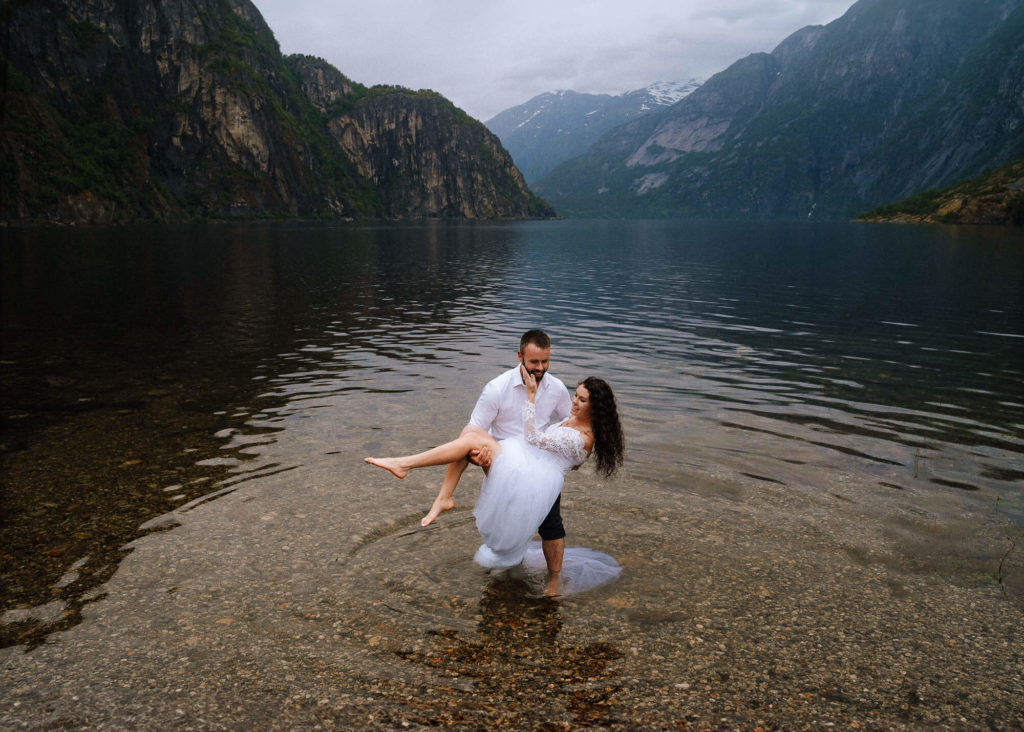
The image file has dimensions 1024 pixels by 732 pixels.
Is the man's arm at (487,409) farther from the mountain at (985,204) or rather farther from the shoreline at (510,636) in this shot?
the mountain at (985,204)

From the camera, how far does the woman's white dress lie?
25.7 ft

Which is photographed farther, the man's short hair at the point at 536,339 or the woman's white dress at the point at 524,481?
the woman's white dress at the point at 524,481

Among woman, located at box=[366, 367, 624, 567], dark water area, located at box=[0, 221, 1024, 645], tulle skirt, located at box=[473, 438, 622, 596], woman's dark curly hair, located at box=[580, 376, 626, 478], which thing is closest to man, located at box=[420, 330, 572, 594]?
woman, located at box=[366, 367, 624, 567]

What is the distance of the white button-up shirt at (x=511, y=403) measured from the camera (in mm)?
8133

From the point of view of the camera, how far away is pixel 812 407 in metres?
17.7

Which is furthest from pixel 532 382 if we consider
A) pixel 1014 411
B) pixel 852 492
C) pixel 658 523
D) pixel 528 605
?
pixel 1014 411

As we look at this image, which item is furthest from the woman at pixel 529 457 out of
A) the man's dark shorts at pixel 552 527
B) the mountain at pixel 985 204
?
the mountain at pixel 985 204

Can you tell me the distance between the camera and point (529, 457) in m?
7.92

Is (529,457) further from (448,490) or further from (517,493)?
(448,490)

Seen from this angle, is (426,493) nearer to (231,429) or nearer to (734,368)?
(231,429)

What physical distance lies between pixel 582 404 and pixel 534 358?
2.88 feet

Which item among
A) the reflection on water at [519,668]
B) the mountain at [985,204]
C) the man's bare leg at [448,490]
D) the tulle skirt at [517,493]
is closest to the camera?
the reflection on water at [519,668]

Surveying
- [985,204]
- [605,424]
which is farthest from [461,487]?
[985,204]

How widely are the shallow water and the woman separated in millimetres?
1034
